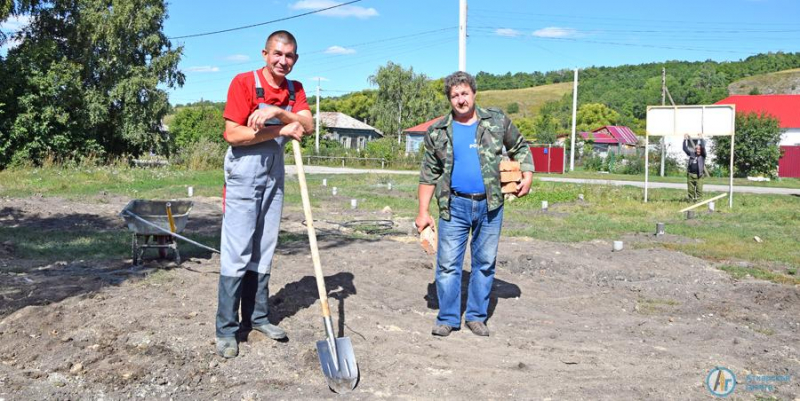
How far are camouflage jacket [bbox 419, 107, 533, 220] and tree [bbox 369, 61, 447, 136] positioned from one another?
71457mm

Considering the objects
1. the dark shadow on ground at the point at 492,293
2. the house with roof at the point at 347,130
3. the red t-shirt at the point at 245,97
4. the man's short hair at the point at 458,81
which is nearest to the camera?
the red t-shirt at the point at 245,97

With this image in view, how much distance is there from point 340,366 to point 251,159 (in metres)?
1.48

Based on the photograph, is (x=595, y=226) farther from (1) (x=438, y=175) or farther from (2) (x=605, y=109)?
(2) (x=605, y=109)

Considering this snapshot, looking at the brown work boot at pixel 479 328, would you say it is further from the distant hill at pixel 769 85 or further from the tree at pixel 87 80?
the distant hill at pixel 769 85

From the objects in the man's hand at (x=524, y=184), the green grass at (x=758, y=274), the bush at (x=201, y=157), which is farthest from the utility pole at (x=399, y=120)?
the man's hand at (x=524, y=184)

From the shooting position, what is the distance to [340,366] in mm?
4273

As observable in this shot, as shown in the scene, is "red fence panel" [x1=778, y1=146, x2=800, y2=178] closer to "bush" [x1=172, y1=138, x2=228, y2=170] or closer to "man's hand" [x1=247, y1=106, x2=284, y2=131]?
"bush" [x1=172, y1=138, x2=228, y2=170]

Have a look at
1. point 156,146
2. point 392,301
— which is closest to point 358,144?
point 156,146

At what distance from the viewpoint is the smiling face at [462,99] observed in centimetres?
518

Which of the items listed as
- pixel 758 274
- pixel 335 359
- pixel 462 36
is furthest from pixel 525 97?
pixel 335 359

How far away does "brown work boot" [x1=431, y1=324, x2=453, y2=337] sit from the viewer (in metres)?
5.31

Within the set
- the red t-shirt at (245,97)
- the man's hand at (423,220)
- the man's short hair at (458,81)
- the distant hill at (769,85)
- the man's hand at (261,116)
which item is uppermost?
the distant hill at (769,85)

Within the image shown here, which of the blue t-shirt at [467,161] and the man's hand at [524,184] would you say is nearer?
the blue t-shirt at [467,161]

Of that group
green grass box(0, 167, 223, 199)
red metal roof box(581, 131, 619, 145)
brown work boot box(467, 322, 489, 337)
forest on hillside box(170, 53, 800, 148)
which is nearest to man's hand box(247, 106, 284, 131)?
brown work boot box(467, 322, 489, 337)
